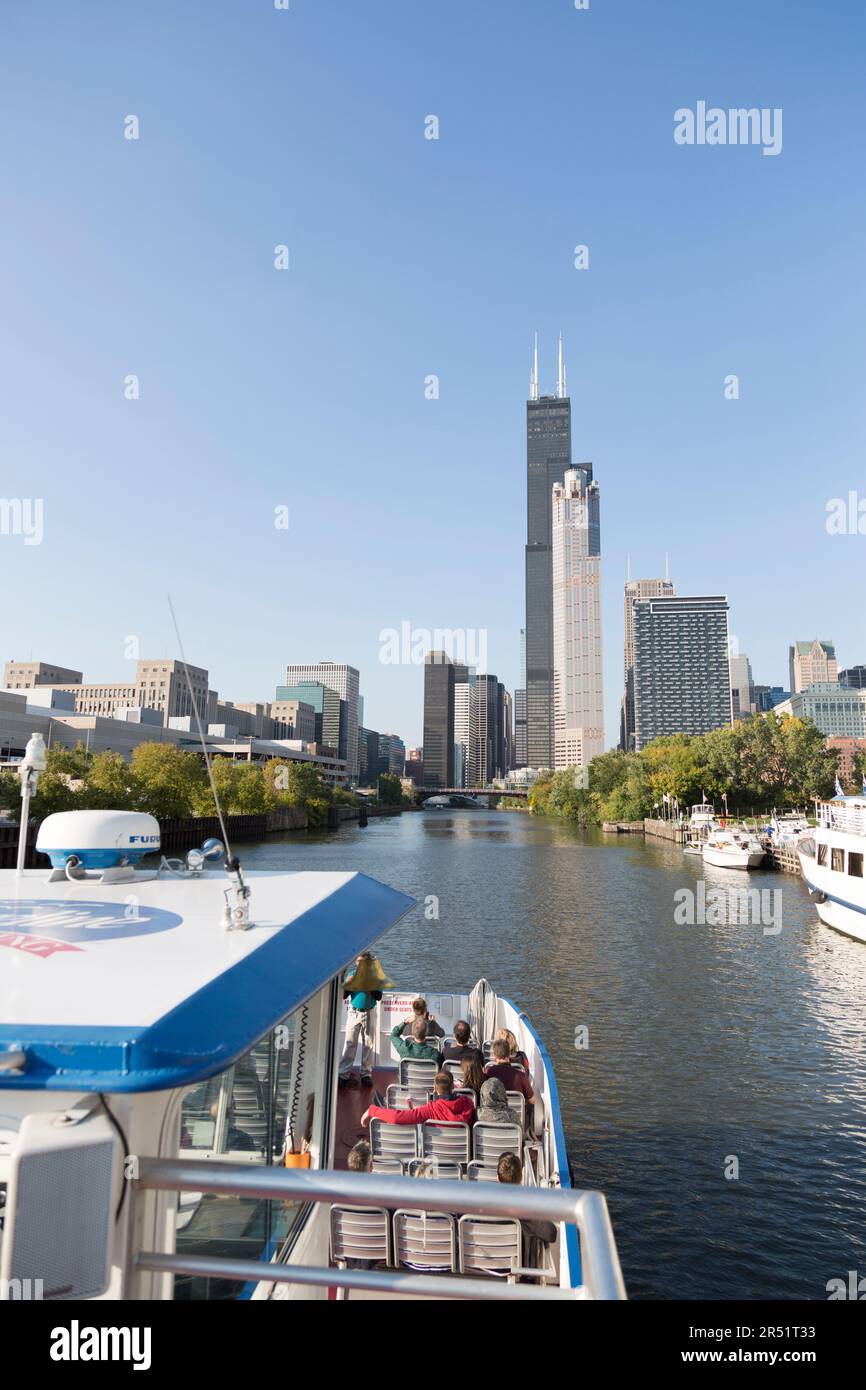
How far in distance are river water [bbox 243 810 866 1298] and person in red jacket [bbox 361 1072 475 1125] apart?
14.7 ft

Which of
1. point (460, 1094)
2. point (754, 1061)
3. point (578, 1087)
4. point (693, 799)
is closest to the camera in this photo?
point (460, 1094)

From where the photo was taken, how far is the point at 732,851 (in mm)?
65000

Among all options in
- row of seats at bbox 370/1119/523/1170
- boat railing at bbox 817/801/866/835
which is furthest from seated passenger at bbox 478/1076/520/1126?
boat railing at bbox 817/801/866/835

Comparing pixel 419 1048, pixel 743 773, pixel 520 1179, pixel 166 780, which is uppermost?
pixel 166 780

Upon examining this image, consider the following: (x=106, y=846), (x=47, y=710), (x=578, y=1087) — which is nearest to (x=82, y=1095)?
(x=106, y=846)

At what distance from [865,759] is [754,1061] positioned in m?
137

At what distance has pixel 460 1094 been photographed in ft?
33.9

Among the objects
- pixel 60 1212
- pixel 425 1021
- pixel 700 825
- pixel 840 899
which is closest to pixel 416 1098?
pixel 425 1021

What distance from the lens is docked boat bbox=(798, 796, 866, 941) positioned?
37.4 meters

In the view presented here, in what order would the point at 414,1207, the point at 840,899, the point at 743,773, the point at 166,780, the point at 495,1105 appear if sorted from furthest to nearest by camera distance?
the point at 743,773 < the point at 166,780 < the point at 840,899 < the point at 495,1105 < the point at 414,1207

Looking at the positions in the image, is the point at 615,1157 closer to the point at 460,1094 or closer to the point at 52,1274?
the point at 460,1094

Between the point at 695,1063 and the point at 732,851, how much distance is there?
156 ft

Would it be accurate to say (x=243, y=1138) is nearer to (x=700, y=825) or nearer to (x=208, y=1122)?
(x=208, y=1122)

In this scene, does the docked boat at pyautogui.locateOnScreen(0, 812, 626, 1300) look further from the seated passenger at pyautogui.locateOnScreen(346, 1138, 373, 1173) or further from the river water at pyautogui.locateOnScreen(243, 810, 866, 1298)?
the river water at pyautogui.locateOnScreen(243, 810, 866, 1298)
